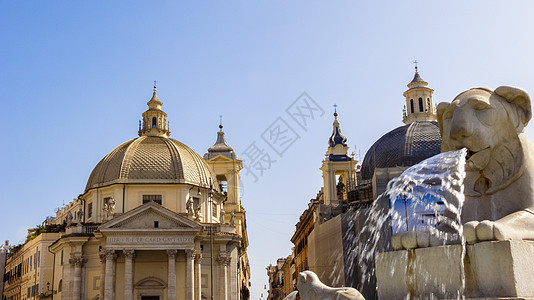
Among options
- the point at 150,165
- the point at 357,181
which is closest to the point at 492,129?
the point at 357,181

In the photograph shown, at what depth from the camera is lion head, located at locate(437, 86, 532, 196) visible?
6.18 metres

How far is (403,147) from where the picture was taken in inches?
1604

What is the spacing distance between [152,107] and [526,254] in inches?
2053

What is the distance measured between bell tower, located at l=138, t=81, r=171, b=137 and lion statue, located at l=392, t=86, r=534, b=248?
162 ft

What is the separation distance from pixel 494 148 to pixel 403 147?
35.1 m

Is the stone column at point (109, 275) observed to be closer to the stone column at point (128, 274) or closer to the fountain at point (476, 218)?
the stone column at point (128, 274)

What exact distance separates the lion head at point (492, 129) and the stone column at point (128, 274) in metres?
38.7

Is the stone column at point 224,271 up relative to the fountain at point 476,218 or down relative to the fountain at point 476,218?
up

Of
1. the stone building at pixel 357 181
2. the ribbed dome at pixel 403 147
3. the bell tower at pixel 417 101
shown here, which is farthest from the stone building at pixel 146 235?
the bell tower at pixel 417 101

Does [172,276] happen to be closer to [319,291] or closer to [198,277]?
[198,277]

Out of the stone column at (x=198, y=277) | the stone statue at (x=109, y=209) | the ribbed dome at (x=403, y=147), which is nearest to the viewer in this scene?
the ribbed dome at (x=403, y=147)

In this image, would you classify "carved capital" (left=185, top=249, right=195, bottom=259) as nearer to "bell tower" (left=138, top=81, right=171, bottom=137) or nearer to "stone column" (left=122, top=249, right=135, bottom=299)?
"stone column" (left=122, top=249, right=135, bottom=299)

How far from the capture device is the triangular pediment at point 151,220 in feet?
140

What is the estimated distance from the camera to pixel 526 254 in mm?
5375
